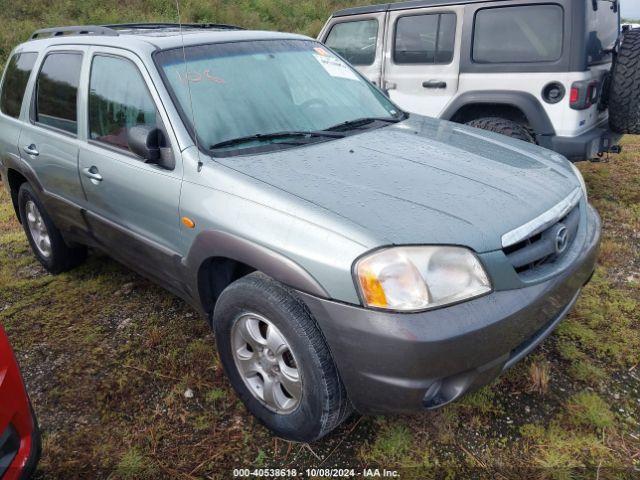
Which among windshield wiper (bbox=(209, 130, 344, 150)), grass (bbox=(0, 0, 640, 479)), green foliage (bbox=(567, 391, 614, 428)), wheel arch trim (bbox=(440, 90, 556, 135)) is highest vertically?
windshield wiper (bbox=(209, 130, 344, 150))

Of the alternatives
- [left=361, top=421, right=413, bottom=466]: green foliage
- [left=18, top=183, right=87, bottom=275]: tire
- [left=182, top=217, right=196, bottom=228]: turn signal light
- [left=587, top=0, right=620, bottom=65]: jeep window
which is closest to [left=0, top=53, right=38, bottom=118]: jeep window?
[left=18, top=183, right=87, bottom=275]: tire

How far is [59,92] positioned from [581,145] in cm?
402

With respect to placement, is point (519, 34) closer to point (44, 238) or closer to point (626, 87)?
point (626, 87)

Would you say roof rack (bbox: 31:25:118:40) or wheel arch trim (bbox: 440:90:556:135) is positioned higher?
roof rack (bbox: 31:25:118:40)

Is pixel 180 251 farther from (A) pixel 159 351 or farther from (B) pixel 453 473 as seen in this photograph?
(B) pixel 453 473

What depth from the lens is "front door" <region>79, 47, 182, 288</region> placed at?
250cm

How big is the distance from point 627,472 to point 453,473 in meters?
0.68

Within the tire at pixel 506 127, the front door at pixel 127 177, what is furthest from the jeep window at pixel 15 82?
the tire at pixel 506 127

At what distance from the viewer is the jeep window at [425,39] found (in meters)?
5.11

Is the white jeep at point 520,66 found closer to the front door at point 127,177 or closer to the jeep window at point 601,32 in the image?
the jeep window at point 601,32

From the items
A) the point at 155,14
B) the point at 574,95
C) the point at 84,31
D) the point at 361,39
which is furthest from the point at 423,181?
the point at 155,14

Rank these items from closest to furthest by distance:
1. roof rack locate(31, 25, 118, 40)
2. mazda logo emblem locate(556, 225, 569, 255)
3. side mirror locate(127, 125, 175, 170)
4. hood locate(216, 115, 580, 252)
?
hood locate(216, 115, 580, 252), mazda logo emblem locate(556, 225, 569, 255), side mirror locate(127, 125, 175, 170), roof rack locate(31, 25, 118, 40)

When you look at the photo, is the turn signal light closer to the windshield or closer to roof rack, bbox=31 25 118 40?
the windshield

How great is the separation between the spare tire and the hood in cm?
220
